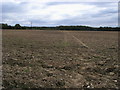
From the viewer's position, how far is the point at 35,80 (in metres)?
5.40

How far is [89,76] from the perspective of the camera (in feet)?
19.6

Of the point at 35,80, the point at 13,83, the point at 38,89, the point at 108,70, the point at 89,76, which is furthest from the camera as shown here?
the point at 108,70

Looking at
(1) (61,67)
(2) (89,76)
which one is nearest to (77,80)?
(2) (89,76)

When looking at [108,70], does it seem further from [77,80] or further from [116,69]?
[77,80]

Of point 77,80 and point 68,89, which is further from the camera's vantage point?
point 77,80

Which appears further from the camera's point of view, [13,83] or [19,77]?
[19,77]

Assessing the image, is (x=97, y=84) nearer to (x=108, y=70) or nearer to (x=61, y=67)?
(x=108, y=70)

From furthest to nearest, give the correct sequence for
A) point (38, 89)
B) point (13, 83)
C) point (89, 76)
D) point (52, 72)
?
1. point (52, 72)
2. point (89, 76)
3. point (13, 83)
4. point (38, 89)

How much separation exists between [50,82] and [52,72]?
115cm

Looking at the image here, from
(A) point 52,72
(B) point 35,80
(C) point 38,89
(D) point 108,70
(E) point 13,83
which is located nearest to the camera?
(C) point 38,89

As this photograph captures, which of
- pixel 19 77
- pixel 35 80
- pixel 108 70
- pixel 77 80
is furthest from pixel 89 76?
pixel 19 77

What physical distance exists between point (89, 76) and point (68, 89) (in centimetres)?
152

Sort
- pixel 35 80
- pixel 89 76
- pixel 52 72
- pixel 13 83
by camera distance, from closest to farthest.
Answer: pixel 13 83 < pixel 35 80 < pixel 89 76 < pixel 52 72

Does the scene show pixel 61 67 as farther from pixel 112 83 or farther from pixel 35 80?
pixel 112 83
